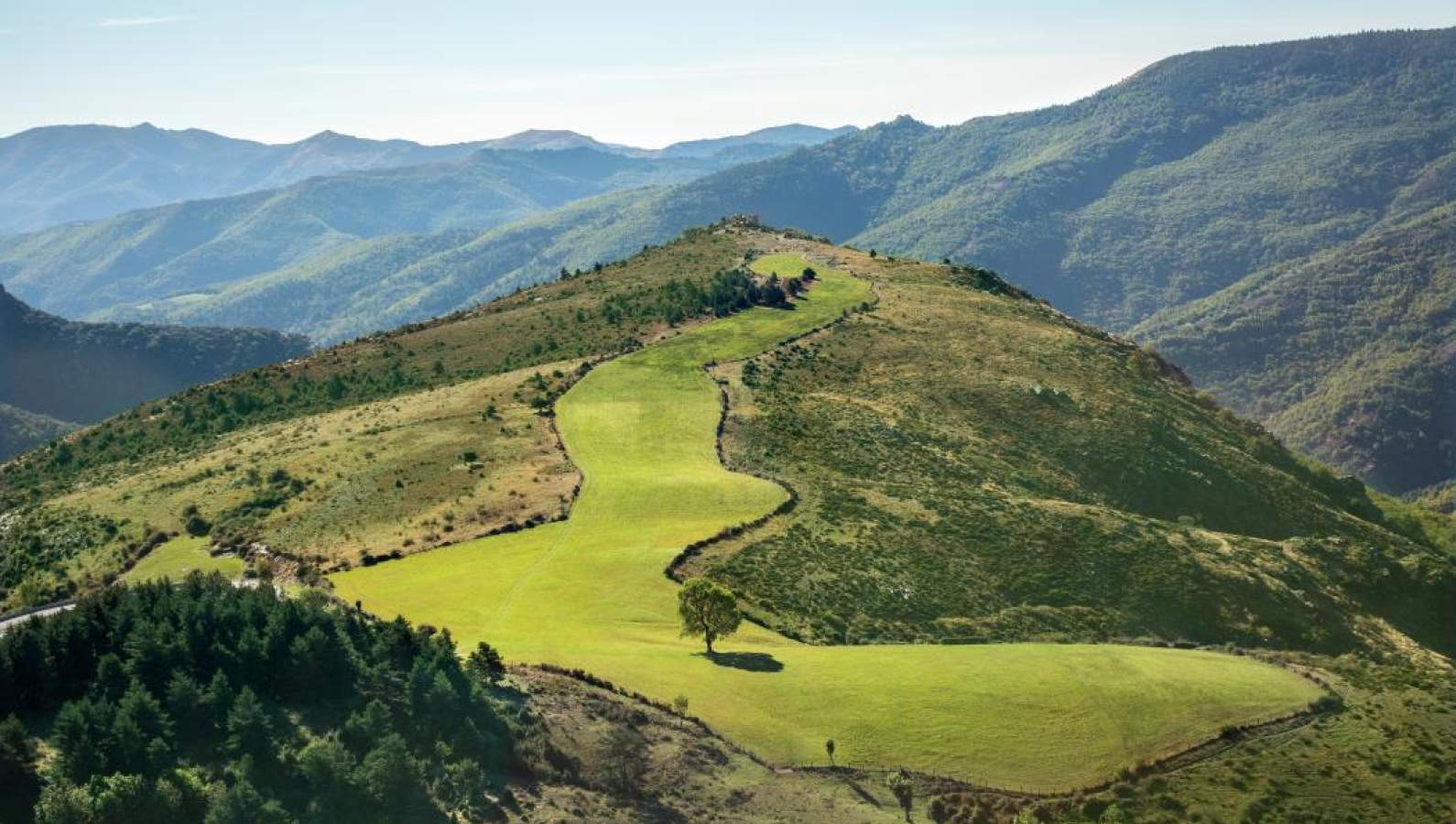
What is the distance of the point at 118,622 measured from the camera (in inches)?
1781

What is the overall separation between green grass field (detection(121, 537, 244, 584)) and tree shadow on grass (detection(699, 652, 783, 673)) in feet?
110

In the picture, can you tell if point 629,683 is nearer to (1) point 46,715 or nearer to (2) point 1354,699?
(1) point 46,715

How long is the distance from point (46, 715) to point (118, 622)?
4.51 m

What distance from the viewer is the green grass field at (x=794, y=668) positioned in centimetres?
4747

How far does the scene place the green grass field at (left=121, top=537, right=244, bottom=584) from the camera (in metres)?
72.5

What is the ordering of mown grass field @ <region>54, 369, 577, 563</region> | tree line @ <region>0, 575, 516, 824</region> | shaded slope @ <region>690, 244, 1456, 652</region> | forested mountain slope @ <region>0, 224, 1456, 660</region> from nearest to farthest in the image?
1. tree line @ <region>0, 575, 516, 824</region>
2. shaded slope @ <region>690, 244, 1456, 652</region>
3. forested mountain slope @ <region>0, 224, 1456, 660</region>
4. mown grass field @ <region>54, 369, 577, 563</region>

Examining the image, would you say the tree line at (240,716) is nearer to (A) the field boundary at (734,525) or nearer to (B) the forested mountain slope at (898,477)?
(A) the field boundary at (734,525)

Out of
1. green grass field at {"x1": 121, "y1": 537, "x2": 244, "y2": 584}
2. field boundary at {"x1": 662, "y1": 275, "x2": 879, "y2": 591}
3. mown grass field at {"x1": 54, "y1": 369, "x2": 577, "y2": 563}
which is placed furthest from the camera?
mown grass field at {"x1": 54, "y1": 369, "x2": 577, "y2": 563}

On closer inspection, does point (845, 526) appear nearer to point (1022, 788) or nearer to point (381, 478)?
point (1022, 788)

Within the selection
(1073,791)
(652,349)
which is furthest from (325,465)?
(1073,791)

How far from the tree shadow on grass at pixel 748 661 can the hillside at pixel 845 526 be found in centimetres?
28

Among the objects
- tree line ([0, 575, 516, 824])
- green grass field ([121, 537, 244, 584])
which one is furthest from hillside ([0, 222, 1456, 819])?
tree line ([0, 575, 516, 824])

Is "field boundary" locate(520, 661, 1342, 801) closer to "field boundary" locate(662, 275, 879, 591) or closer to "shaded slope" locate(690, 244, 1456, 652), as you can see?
"field boundary" locate(662, 275, 879, 591)

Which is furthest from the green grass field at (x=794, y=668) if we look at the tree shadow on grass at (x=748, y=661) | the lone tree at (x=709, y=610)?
the lone tree at (x=709, y=610)
